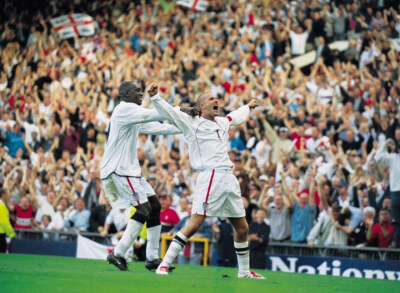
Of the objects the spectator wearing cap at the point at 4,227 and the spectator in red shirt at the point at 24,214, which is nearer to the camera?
the spectator wearing cap at the point at 4,227

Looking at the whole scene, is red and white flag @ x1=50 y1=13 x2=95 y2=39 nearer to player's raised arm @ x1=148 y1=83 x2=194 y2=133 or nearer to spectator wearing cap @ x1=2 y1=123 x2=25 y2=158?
spectator wearing cap @ x1=2 y1=123 x2=25 y2=158

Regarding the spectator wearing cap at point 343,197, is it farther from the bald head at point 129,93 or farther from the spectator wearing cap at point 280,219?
the bald head at point 129,93

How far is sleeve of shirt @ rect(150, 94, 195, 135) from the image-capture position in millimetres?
12383

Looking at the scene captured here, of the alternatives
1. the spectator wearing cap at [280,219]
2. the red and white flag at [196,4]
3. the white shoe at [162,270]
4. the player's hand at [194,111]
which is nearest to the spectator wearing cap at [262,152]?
the spectator wearing cap at [280,219]

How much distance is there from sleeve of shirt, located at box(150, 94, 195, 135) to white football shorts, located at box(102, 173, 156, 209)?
1153mm

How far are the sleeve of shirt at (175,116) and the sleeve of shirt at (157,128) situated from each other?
502mm

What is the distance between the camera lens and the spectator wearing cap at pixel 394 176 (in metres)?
17.1

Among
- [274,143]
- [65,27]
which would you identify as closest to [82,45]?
[65,27]

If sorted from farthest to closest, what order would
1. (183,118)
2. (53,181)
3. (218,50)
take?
(218,50)
(53,181)
(183,118)

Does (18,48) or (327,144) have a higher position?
(18,48)

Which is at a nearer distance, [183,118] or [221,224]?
[183,118]

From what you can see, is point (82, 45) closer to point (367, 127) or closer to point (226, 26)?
Answer: point (226, 26)

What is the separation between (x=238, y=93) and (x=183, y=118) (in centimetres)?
1288

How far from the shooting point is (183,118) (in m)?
12.6
